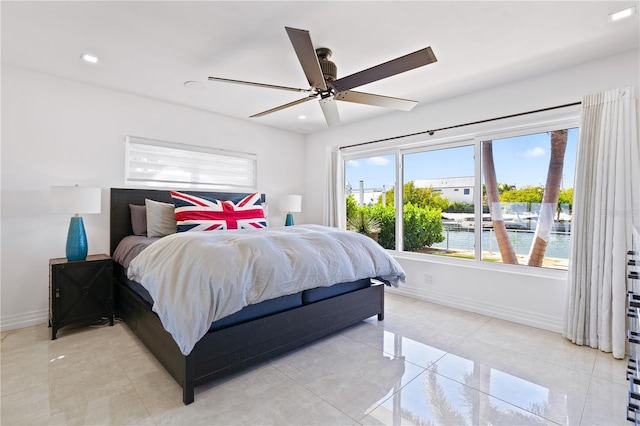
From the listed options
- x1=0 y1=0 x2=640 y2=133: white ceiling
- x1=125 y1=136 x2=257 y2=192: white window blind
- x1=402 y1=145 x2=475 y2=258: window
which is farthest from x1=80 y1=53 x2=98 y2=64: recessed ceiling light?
x1=402 y1=145 x2=475 y2=258: window

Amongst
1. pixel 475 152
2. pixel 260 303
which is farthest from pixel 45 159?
pixel 475 152

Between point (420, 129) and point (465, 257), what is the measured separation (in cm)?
167

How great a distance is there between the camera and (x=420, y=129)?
3.88 m

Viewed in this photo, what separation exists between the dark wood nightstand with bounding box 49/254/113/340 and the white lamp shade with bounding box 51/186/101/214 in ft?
1.55

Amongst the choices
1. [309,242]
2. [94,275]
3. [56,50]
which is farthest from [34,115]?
[309,242]

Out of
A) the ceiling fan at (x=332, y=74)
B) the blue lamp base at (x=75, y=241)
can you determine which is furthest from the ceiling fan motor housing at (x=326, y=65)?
the blue lamp base at (x=75, y=241)

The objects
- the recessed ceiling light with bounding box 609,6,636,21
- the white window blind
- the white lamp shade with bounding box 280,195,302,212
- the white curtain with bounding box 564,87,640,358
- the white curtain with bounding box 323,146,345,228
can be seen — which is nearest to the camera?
the recessed ceiling light with bounding box 609,6,636,21

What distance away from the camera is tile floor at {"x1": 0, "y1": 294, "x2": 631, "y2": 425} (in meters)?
1.67

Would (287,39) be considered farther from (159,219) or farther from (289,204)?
(289,204)

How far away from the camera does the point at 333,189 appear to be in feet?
15.8

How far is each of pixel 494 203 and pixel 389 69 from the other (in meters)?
2.15

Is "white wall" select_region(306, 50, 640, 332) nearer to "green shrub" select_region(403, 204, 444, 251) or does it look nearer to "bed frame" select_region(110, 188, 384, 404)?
"green shrub" select_region(403, 204, 444, 251)

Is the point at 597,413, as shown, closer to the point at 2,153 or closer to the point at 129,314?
the point at 129,314

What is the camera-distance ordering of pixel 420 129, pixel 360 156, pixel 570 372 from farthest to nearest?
pixel 360 156 < pixel 420 129 < pixel 570 372
